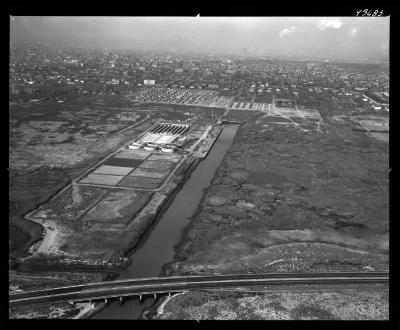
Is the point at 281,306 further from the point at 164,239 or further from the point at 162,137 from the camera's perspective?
the point at 162,137

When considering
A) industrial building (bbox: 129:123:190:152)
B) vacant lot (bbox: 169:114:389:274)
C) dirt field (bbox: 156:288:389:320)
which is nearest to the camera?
dirt field (bbox: 156:288:389:320)

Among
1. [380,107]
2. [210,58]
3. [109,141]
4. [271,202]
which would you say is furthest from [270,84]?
[271,202]

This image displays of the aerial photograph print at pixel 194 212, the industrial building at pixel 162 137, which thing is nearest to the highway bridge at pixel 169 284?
the aerial photograph print at pixel 194 212

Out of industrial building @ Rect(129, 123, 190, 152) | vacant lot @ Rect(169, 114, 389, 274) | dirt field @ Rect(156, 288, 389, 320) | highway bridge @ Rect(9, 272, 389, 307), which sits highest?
industrial building @ Rect(129, 123, 190, 152)

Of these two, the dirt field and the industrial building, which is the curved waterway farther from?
the industrial building

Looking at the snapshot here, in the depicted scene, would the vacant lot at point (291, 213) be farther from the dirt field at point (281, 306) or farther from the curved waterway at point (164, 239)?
the dirt field at point (281, 306)

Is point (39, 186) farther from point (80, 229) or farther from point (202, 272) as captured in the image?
point (202, 272)

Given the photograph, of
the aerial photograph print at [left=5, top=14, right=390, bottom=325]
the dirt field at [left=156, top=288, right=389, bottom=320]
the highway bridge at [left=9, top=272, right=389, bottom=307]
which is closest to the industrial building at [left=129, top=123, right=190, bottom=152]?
the aerial photograph print at [left=5, top=14, right=390, bottom=325]
